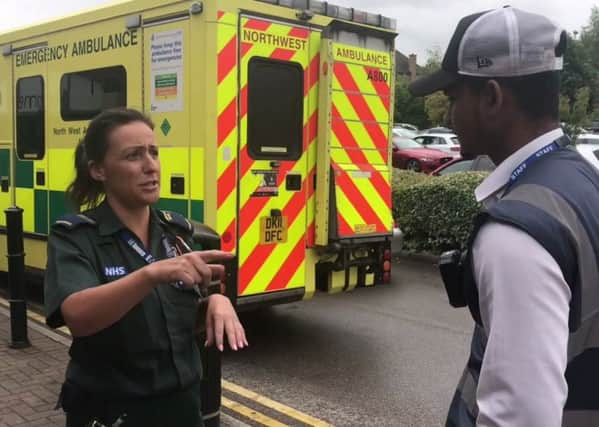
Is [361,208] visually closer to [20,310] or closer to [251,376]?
[251,376]

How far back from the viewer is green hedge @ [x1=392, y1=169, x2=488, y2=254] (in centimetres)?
993

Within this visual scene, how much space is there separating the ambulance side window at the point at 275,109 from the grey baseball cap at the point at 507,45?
4.19m

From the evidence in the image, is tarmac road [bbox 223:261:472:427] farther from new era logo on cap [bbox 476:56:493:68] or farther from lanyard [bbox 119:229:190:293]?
A: new era logo on cap [bbox 476:56:493:68]

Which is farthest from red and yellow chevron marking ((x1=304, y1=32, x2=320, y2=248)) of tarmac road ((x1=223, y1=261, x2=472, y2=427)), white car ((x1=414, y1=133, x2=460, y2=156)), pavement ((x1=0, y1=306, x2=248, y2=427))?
white car ((x1=414, y1=133, x2=460, y2=156))

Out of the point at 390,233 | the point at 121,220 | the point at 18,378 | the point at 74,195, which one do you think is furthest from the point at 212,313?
the point at 390,233

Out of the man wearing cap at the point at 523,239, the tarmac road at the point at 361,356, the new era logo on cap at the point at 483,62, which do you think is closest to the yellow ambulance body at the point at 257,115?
the tarmac road at the point at 361,356

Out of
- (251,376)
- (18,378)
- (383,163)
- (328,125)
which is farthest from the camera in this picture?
(383,163)

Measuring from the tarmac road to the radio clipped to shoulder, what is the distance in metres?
3.22

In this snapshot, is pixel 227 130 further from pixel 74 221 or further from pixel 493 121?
pixel 493 121

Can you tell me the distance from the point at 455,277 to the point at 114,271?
1.02m

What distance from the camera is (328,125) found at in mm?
6051

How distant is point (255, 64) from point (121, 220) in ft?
12.0

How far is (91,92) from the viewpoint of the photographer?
6465 mm

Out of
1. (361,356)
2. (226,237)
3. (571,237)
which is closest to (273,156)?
(226,237)
